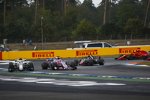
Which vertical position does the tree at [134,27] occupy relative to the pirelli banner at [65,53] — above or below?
above

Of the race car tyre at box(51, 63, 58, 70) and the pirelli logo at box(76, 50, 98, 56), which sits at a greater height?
the pirelli logo at box(76, 50, 98, 56)

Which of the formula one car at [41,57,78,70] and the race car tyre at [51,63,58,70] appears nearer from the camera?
the formula one car at [41,57,78,70]

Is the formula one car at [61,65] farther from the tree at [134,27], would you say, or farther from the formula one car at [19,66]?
the tree at [134,27]

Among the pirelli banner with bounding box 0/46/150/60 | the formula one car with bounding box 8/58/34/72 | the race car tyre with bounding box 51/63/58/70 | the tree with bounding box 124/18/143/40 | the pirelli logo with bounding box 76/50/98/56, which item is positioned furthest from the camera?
the tree with bounding box 124/18/143/40

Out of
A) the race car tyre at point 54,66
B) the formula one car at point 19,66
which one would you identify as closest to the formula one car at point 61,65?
the race car tyre at point 54,66

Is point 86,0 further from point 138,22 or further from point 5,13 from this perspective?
point 138,22

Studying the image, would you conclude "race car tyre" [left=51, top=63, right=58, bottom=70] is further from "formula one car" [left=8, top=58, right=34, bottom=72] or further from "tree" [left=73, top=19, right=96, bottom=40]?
"tree" [left=73, top=19, right=96, bottom=40]

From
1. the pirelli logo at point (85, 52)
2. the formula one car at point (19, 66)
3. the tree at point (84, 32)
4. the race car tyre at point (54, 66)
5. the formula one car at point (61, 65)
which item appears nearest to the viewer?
the formula one car at point (19, 66)

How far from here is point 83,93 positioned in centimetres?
1430

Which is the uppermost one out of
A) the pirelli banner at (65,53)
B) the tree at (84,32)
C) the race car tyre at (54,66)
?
the tree at (84,32)

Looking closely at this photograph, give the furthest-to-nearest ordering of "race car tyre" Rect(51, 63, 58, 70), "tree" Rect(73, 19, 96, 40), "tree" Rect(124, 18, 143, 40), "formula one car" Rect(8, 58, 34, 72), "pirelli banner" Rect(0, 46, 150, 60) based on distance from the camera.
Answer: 1. "tree" Rect(73, 19, 96, 40)
2. "tree" Rect(124, 18, 143, 40)
3. "pirelli banner" Rect(0, 46, 150, 60)
4. "race car tyre" Rect(51, 63, 58, 70)
5. "formula one car" Rect(8, 58, 34, 72)

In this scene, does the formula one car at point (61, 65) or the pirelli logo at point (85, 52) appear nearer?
the formula one car at point (61, 65)

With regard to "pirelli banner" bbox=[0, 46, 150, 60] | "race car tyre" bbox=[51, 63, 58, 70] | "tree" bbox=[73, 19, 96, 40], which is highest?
"tree" bbox=[73, 19, 96, 40]

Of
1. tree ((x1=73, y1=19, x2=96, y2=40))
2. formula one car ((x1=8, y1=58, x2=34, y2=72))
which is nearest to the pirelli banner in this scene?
formula one car ((x1=8, y1=58, x2=34, y2=72))
